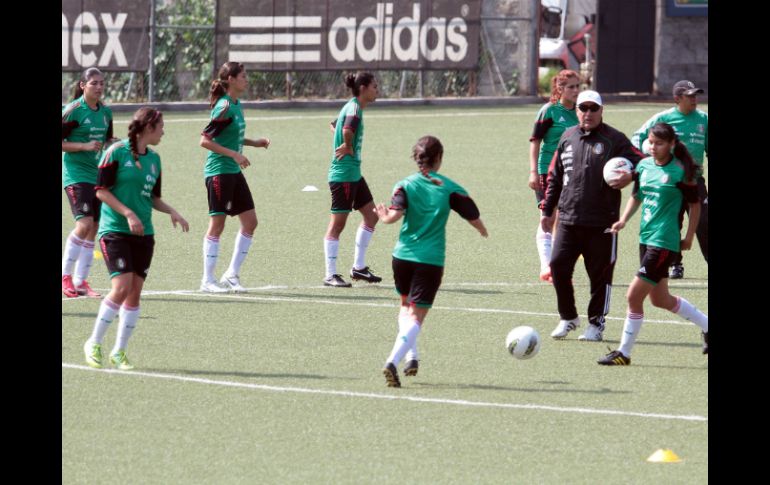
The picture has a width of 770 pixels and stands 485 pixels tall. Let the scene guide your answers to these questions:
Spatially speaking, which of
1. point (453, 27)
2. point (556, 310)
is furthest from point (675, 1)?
point (556, 310)

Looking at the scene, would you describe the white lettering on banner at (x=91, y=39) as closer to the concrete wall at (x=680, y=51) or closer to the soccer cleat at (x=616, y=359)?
the concrete wall at (x=680, y=51)

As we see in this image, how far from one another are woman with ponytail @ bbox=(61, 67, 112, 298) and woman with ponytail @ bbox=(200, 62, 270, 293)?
1.11 metres

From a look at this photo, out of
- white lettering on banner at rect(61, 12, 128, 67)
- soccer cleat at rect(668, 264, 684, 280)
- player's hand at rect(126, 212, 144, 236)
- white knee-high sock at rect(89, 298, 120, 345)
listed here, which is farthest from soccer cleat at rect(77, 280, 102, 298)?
white lettering on banner at rect(61, 12, 128, 67)

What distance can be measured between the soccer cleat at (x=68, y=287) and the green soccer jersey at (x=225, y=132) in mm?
1836

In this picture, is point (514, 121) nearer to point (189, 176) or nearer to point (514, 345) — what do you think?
point (189, 176)

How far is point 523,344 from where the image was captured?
11930 mm

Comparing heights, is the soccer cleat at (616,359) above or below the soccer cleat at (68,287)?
below

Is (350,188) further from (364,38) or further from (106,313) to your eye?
(364,38)

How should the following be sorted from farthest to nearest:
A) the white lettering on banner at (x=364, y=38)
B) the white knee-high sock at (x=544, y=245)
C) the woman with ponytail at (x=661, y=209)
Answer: the white lettering on banner at (x=364, y=38) → the white knee-high sock at (x=544, y=245) → the woman with ponytail at (x=661, y=209)

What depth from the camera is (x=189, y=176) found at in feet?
81.9

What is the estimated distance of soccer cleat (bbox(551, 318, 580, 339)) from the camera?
13.4 metres

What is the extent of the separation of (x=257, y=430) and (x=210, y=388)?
136cm

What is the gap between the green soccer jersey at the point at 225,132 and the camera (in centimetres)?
1559

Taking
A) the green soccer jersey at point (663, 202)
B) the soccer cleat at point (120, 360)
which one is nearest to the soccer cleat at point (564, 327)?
the green soccer jersey at point (663, 202)
